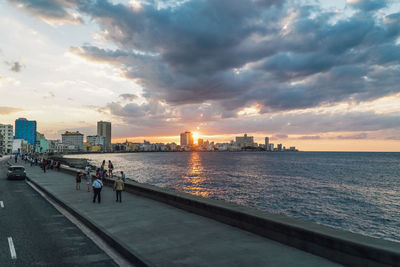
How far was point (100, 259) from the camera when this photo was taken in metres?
7.52

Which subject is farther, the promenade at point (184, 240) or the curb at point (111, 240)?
the curb at point (111, 240)

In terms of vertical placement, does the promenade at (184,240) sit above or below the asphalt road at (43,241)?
above

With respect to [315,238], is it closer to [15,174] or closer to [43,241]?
[43,241]

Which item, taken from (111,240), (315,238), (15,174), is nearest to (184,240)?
(111,240)

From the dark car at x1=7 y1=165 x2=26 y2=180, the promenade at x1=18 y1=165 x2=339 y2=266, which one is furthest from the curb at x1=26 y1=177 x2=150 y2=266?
the dark car at x1=7 y1=165 x2=26 y2=180

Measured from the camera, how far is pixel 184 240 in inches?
332

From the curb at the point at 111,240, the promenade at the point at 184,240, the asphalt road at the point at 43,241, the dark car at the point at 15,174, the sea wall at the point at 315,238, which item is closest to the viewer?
the sea wall at the point at 315,238

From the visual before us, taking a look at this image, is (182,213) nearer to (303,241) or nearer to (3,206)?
(303,241)

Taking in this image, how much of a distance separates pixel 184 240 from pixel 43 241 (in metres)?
4.92

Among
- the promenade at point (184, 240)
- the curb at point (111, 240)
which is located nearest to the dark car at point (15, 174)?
the curb at point (111, 240)

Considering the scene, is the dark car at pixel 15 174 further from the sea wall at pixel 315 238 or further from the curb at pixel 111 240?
the sea wall at pixel 315 238

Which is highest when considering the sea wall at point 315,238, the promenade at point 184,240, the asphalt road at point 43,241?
the sea wall at point 315,238

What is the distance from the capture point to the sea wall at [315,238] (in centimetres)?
588

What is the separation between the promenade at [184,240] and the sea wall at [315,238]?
0.75 ft
